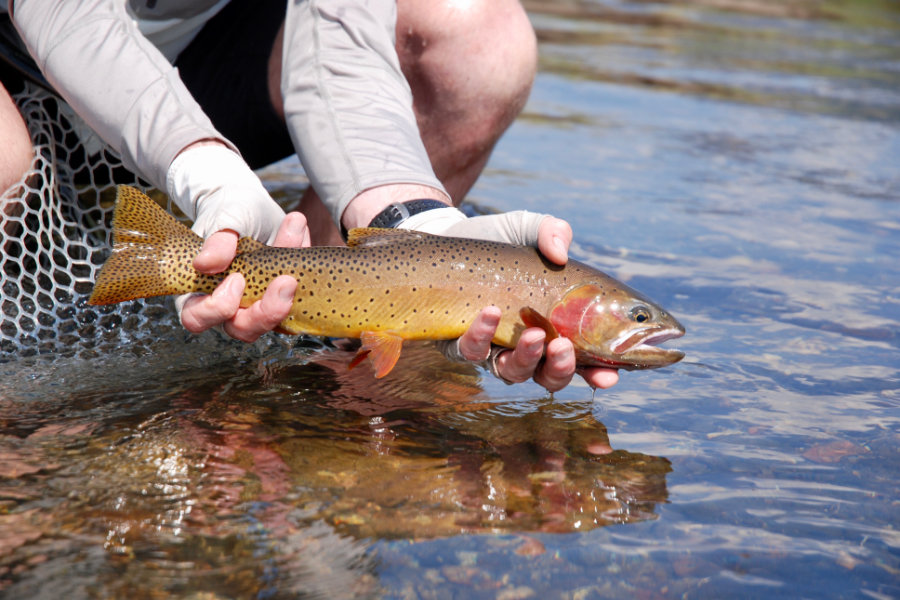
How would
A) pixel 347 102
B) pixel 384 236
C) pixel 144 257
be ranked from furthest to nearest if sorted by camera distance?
Result: pixel 347 102 → pixel 384 236 → pixel 144 257

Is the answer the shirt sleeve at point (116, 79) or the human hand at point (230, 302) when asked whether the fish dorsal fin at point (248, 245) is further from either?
the shirt sleeve at point (116, 79)

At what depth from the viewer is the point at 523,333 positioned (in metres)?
2.87

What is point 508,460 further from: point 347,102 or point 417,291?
point 347,102

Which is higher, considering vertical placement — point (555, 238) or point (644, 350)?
point (555, 238)

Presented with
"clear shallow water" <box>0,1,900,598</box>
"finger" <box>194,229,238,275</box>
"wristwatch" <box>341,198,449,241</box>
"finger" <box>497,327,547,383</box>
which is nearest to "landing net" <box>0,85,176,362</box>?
"clear shallow water" <box>0,1,900,598</box>

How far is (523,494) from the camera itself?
2.59m

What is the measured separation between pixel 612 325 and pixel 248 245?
47.4 inches

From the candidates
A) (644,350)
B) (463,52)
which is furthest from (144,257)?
(463,52)

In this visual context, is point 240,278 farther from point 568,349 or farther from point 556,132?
point 556,132

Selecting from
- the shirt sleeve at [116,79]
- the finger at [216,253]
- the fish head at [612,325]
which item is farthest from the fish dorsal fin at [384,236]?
the shirt sleeve at [116,79]

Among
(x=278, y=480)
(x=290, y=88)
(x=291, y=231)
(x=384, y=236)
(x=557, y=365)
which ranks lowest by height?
(x=278, y=480)

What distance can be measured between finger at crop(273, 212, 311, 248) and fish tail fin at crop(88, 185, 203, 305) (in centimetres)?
34

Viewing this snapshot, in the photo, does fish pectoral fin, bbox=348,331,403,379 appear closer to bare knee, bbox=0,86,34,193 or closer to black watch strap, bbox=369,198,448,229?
black watch strap, bbox=369,198,448,229

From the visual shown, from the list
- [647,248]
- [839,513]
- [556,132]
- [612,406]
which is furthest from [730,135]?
[839,513]
